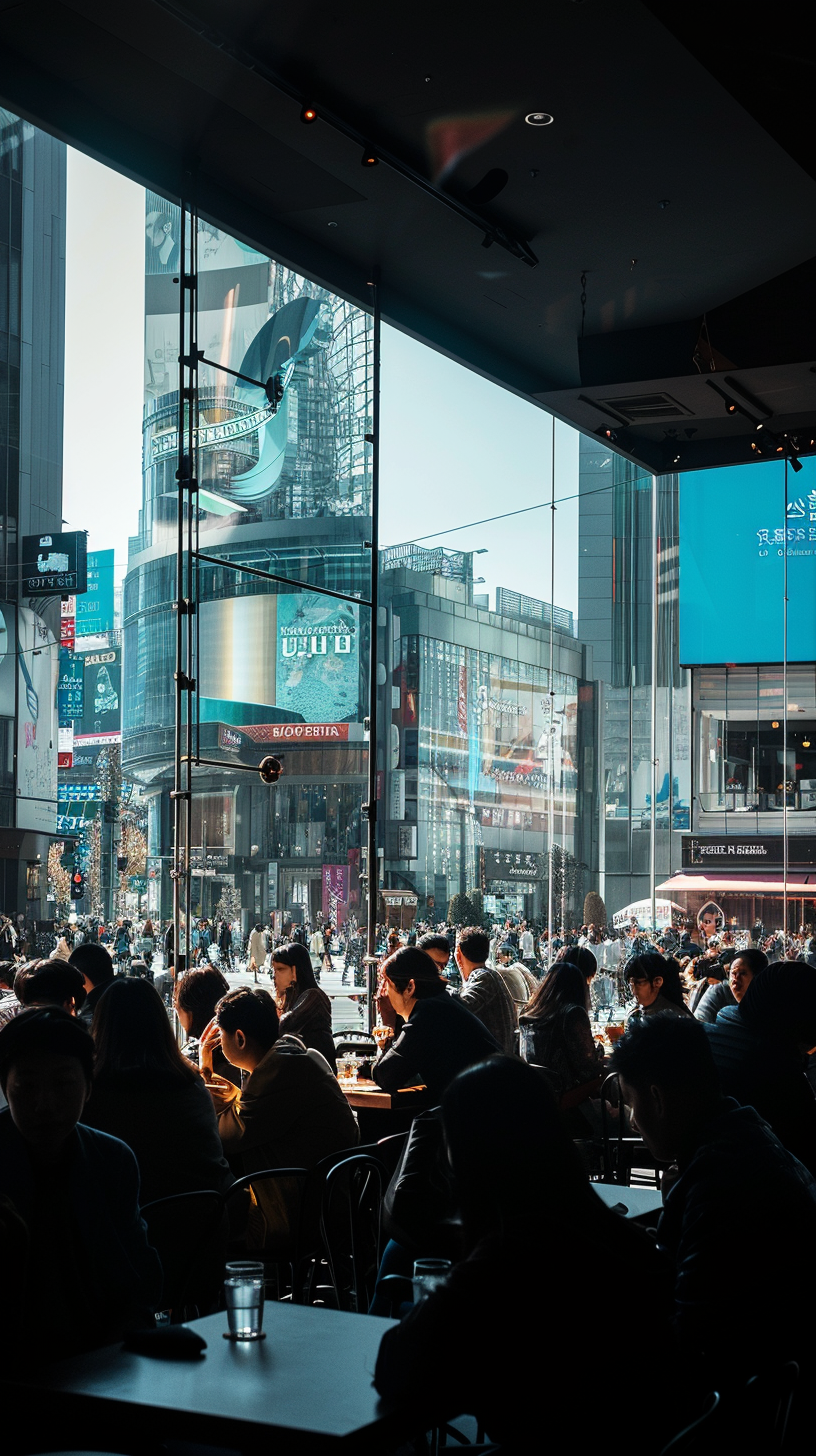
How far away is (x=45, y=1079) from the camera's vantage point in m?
2.35

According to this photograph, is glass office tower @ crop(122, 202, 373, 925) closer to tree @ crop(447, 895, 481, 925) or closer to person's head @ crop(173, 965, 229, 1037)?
person's head @ crop(173, 965, 229, 1037)

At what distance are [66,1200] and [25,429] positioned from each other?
30774 mm

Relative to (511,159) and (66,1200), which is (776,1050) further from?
(511,159)

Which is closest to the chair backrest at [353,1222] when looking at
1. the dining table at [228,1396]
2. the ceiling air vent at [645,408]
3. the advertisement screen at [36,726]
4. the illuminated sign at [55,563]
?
the dining table at [228,1396]

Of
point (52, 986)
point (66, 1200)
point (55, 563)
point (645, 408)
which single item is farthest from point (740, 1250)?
point (55, 563)

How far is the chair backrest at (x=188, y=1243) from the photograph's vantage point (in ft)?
9.56

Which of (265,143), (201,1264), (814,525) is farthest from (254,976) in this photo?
(201,1264)

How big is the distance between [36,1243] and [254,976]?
15.4 metres

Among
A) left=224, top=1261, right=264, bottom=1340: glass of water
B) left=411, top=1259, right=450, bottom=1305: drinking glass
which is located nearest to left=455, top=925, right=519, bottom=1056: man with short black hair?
left=224, top=1261, right=264, bottom=1340: glass of water

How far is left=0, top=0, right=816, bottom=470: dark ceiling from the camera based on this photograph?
427cm

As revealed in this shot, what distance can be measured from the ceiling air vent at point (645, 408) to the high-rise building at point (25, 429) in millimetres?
23559

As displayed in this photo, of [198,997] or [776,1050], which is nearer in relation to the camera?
[776,1050]

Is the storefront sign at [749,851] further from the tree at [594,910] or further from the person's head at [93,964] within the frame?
the person's head at [93,964]

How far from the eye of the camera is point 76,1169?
7.64ft
